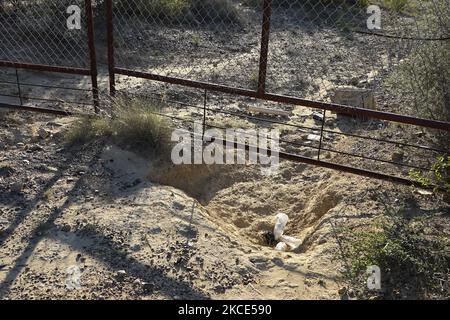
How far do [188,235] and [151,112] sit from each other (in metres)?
1.64

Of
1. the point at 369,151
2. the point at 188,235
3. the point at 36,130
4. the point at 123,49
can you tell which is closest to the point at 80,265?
the point at 188,235

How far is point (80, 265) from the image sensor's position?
367cm

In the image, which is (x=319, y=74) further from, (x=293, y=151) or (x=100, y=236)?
(x=100, y=236)

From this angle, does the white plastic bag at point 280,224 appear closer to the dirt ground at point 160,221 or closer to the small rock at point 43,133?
the dirt ground at point 160,221

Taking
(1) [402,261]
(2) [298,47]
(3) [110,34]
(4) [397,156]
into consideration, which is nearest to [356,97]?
(4) [397,156]

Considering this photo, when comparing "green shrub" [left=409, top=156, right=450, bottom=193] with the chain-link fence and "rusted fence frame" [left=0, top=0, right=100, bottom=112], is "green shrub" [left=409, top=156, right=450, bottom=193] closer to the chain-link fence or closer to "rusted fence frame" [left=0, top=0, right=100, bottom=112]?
the chain-link fence

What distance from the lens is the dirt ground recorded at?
3.57m

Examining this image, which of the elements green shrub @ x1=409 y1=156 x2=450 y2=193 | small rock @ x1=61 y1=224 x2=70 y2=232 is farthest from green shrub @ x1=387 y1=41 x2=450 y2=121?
small rock @ x1=61 y1=224 x2=70 y2=232

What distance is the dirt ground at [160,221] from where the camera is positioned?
3574 millimetres

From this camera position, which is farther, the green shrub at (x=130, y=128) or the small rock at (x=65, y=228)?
the green shrub at (x=130, y=128)

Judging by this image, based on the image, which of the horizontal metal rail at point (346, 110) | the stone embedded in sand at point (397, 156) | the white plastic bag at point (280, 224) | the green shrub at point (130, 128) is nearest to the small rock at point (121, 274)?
the white plastic bag at point (280, 224)

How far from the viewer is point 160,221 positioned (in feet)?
13.6

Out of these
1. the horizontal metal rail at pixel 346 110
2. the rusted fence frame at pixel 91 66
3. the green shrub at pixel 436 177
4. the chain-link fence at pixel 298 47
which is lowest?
the green shrub at pixel 436 177

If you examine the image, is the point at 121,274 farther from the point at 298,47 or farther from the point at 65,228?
the point at 298,47
